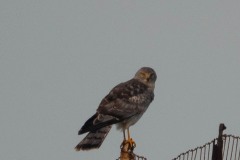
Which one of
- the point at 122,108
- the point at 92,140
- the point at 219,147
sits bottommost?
the point at 219,147

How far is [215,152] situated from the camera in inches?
334

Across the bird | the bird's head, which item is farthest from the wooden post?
the bird's head

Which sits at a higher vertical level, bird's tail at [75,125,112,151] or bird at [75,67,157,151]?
bird at [75,67,157,151]

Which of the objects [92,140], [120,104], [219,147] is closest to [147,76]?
[120,104]

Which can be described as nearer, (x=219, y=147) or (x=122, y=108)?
(x=219, y=147)

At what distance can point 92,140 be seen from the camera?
1175 cm

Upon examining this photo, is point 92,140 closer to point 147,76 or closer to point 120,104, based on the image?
point 120,104

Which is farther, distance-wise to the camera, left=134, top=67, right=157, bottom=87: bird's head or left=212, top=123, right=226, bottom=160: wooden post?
left=134, top=67, right=157, bottom=87: bird's head

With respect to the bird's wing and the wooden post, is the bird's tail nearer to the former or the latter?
the bird's wing

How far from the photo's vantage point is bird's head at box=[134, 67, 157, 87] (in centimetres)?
1494

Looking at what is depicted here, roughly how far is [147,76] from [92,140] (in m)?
3.57

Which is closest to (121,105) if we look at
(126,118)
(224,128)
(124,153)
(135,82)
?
(126,118)

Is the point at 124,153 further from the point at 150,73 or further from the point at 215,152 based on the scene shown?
the point at 150,73

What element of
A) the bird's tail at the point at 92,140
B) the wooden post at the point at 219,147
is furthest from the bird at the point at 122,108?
the wooden post at the point at 219,147
